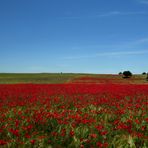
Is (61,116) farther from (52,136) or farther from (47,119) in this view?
(52,136)

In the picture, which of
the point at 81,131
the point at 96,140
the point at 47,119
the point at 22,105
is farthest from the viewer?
the point at 22,105

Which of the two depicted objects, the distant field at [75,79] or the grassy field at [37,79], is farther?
the grassy field at [37,79]

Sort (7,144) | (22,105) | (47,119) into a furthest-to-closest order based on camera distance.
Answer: (22,105) → (47,119) → (7,144)

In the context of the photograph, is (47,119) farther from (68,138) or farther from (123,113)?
(123,113)

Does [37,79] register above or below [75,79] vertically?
below

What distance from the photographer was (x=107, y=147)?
24.7 feet

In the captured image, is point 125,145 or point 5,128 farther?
point 5,128

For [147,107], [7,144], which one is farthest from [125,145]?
[147,107]

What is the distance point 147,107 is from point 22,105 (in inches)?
252

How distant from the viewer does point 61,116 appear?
37.4 feet

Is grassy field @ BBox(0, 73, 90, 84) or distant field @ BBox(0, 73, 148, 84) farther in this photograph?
grassy field @ BBox(0, 73, 90, 84)

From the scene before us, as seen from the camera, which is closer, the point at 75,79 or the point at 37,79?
the point at 75,79

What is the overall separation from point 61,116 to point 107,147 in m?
4.08

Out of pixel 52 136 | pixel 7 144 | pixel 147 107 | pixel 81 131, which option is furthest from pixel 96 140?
pixel 147 107
